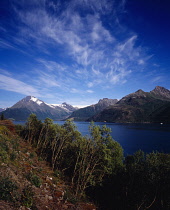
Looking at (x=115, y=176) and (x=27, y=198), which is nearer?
(x=27, y=198)

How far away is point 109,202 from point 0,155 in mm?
27665

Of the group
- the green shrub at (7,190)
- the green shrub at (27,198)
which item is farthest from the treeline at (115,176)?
the green shrub at (7,190)

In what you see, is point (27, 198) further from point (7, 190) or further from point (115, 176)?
point (115, 176)

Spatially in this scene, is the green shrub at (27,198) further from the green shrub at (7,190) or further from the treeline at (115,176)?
the treeline at (115,176)

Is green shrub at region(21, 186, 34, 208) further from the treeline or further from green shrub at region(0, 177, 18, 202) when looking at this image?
the treeline

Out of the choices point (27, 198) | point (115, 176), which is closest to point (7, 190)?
point (27, 198)

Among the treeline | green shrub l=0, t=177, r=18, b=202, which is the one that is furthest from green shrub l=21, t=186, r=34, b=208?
the treeline

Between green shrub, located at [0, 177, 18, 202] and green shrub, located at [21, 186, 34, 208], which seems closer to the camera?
green shrub, located at [0, 177, 18, 202]

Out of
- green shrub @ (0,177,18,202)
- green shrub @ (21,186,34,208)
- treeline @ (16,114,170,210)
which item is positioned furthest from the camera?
treeline @ (16,114,170,210)

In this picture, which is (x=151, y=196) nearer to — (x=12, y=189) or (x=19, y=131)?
(x=12, y=189)

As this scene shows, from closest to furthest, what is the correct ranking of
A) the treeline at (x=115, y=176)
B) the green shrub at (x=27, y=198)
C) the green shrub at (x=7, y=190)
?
1. the green shrub at (x=7, y=190)
2. the green shrub at (x=27, y=198)
3. the treeline at (x=115, y=176)

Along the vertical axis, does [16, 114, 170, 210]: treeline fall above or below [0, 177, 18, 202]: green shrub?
below

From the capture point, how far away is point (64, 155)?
47438 mm

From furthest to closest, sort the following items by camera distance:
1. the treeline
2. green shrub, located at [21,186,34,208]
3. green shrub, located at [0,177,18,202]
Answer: the treeline < green shrub, located at [21,186,34,208] < green shrub, located at [0,177,18,202]
